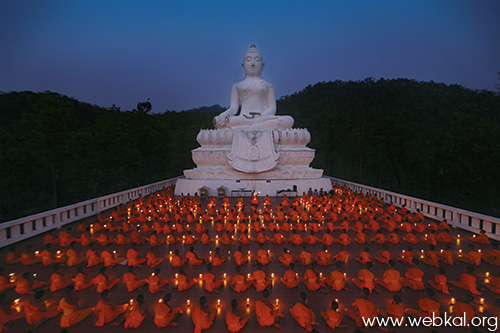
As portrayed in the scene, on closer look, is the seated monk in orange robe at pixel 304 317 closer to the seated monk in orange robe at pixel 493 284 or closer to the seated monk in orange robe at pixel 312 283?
Result: the seated monk in orange robe at pixel 312 283

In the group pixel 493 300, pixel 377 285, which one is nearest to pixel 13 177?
pixel 377 285

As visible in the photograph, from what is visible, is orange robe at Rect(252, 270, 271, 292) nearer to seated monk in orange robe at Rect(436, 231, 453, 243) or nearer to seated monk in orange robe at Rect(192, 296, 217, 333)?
seated monk in orange robe at Rect(192, 296, 217, 333)

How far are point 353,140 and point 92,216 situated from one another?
24.5m

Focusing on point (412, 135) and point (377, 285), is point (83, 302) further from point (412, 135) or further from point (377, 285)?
point (412, 135)

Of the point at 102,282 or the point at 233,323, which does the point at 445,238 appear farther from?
the point at 102,282

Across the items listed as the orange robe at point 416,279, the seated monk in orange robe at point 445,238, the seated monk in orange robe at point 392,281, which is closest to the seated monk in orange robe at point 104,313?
the seated monk in orange robe at point 392,281

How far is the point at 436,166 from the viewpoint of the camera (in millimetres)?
22766

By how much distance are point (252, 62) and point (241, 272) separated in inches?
673

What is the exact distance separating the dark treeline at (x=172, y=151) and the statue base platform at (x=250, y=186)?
26.6 feet

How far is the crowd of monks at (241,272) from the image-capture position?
182 inches

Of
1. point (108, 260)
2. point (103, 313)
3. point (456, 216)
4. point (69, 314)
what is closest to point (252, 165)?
point (456, 216)

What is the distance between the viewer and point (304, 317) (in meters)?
4.46

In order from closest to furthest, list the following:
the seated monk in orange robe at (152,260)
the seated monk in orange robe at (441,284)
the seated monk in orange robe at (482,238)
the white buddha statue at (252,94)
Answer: the seated monk in orange robe at (441,284) < the seated monk in orange robe at (152,260) < the seated monk in orange robe at (482,238) < the white buddha statue at (252,94)

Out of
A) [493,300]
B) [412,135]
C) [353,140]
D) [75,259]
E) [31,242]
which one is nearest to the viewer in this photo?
[493,300]
